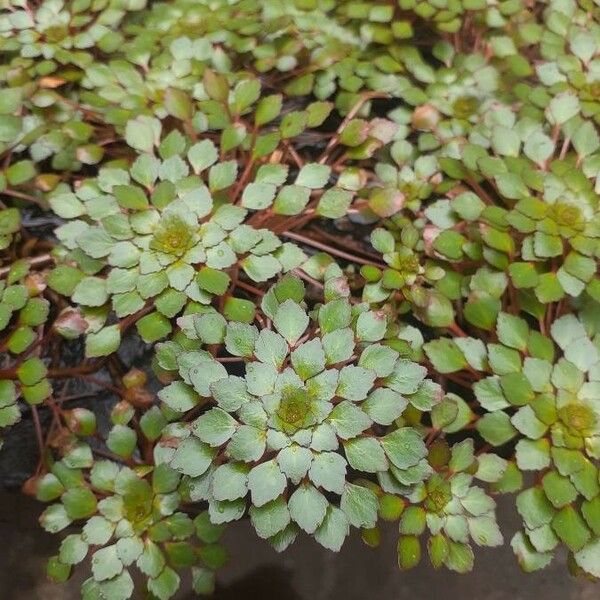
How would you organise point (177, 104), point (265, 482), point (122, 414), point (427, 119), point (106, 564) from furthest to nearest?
point (427, 119), point (177, 104), point (122, 414), point (106, 564), point (265, 482)

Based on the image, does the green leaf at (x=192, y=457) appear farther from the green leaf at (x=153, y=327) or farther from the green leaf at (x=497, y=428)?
the green leaf at (x=497, y=428)

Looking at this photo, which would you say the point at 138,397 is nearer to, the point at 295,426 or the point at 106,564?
the point at 106,564

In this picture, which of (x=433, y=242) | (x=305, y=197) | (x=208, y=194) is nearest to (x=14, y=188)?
(x=208, y=194)

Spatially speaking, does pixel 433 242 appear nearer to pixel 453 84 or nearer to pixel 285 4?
pixel 453 84

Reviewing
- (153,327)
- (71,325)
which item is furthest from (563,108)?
(71,325)

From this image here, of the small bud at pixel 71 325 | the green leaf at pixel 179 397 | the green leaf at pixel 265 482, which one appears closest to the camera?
the green leaf at pixel 265 482

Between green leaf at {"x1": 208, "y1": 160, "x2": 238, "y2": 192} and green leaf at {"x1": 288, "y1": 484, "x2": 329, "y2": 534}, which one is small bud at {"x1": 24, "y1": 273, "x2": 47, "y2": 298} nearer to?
green leaf at {"x1": 208, "y1": 160, "x2": 238, "y2": 192}

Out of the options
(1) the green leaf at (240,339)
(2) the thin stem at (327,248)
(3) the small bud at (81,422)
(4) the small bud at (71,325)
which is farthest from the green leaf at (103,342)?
(2) the thin stem at (327,248)

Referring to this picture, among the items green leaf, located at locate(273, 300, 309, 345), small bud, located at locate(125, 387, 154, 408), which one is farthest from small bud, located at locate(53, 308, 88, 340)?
green leaf, located at locate(273, 300, 309, 345)
